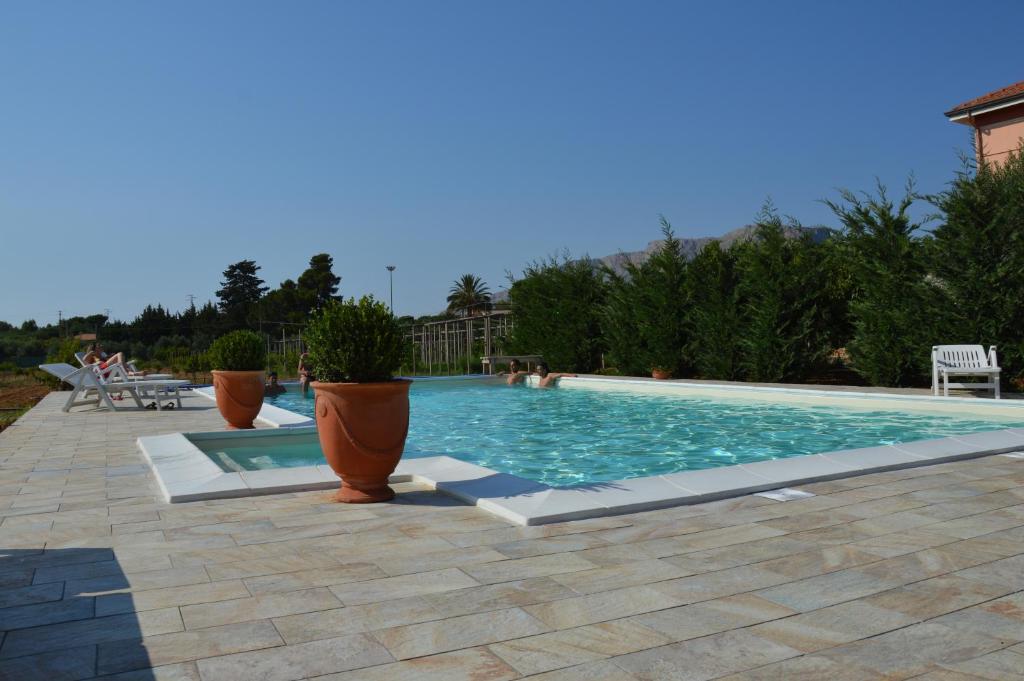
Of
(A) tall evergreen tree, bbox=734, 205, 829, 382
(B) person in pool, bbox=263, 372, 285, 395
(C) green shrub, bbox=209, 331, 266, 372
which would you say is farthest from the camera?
(B) person in pool, bbox=263, 372, 285, 395

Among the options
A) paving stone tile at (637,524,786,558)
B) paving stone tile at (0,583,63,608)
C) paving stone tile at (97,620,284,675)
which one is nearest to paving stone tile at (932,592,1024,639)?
paving stone tile at (637,524,786,558)

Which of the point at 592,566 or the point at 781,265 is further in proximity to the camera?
the point at 781,265

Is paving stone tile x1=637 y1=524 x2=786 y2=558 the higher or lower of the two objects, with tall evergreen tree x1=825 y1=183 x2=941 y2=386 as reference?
lower

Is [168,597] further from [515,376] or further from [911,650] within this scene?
[515,376]

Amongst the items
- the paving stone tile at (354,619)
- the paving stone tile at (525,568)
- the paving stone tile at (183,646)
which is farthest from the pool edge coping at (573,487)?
the paving stone tile at (183,646)

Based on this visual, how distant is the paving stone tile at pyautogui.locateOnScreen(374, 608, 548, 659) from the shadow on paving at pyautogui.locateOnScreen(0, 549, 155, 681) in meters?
0.72

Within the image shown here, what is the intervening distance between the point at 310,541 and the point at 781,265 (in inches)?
513

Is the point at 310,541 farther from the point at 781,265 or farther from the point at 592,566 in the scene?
the point at 781,265

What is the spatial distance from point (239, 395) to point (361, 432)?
4.61m

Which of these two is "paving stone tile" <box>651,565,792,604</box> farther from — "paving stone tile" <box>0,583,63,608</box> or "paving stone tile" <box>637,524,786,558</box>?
"paving stone tile" <box>0,583,63,608</box>

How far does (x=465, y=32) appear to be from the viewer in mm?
12141

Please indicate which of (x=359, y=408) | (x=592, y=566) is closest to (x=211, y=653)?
(x=592, y=566)

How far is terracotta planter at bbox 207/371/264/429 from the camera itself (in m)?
8.58

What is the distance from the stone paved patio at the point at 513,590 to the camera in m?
2.24
